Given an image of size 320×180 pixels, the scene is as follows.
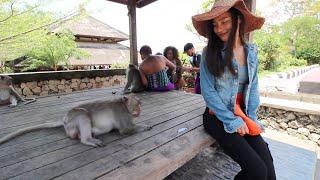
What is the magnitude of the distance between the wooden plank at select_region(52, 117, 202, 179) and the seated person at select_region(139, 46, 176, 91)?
1876 mm

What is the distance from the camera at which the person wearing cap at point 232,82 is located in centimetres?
190

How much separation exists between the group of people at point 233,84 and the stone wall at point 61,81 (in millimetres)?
4298

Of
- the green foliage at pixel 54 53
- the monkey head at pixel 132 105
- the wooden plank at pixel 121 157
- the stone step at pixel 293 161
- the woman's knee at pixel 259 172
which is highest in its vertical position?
the green foliage at pixel 54 53

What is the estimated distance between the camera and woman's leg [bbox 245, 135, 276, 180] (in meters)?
1.83

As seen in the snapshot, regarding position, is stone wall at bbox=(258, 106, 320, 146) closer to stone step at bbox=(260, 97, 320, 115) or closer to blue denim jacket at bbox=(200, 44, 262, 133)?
stone step at bbox=(260, 97, 320, 115)

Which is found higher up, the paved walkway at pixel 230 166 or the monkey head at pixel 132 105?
the monkey head at pixel 132 105

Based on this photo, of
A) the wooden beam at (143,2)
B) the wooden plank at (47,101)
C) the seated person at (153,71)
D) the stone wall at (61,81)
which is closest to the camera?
the wooden plank at (47,101)

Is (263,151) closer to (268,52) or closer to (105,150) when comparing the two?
(105,150)

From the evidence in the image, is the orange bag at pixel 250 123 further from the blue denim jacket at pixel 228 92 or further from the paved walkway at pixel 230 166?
the paved walkway at pixel 230 166

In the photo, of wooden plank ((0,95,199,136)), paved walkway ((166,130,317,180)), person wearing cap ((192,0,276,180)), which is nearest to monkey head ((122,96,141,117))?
person wearing cap ((192,0,276,180))

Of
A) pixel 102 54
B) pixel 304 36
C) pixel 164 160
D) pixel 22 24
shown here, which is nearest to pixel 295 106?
pixel 164 160

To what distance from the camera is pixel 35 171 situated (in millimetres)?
1581

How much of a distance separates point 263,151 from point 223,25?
104cm

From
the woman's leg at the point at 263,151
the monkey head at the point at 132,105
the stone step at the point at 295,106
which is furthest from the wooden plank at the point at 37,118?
the stone step at the point at 295,106
